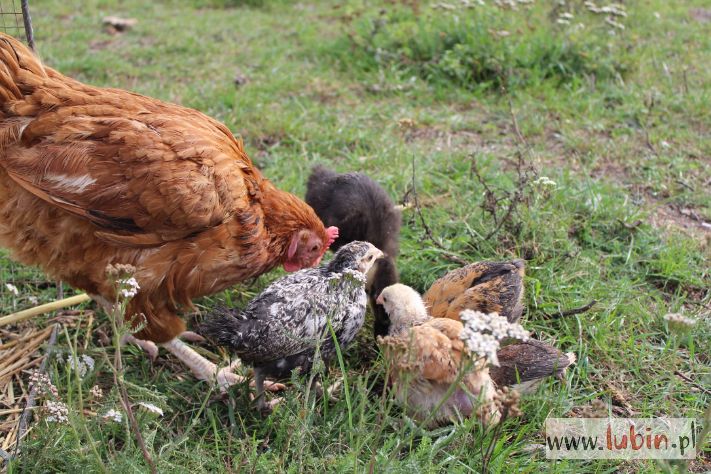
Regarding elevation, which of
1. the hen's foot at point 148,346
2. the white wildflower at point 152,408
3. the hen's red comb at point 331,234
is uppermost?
the white wildflower at point 152,408

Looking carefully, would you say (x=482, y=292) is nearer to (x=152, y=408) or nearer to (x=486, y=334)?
(x=486, y=334)

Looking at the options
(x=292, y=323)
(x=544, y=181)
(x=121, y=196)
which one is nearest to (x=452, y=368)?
(x=292, y=323)

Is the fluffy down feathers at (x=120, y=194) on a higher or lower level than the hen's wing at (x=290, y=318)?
higher

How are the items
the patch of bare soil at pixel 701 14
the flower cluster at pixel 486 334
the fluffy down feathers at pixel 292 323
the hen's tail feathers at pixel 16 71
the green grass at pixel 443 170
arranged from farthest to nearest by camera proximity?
the patch of bare soil at pixel 701 14
the hen's tail feathers at pixel 16 71
the fluffy down feathers at pixel 292 323
the green grass at pixel 443 170
the flower cluster at pixel 486 334

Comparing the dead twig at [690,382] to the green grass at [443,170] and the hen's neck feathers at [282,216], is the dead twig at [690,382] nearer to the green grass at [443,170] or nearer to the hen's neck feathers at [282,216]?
the green grass at [443,170]

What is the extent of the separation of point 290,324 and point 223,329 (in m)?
0.31

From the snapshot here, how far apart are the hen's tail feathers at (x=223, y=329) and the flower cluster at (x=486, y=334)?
1.22 m

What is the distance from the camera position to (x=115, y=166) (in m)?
2.93

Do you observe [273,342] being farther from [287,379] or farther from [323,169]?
[323,169]

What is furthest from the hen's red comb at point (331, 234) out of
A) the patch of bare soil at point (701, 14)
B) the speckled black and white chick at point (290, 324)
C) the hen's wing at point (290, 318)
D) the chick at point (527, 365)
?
the patch of bare soil at point (701, 14)

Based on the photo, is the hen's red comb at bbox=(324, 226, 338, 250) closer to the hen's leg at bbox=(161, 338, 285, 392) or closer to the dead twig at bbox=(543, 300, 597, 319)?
the hen's leg at bbox=(161, 338, 285, 392)

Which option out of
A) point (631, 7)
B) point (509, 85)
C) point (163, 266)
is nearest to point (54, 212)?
point (163, 266)

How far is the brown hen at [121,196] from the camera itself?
9.61 ft

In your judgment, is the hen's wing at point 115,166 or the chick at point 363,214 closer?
the hen's wing at point 115,166
